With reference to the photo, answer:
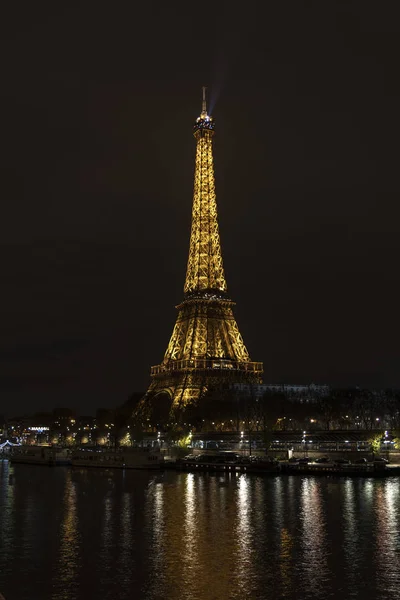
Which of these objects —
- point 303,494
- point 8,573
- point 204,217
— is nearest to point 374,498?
point 303,494

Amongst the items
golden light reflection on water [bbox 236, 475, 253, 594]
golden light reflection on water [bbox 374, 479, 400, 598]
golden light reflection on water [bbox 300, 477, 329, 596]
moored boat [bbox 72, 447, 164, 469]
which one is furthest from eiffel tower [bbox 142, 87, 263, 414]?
golden light reflection on water [bbox 374, 479, 400, 598]

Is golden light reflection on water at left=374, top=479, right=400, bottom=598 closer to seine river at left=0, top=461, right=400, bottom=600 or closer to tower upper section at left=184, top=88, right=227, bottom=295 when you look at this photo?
seine river at left=0, top=461, right=400, bottom=600

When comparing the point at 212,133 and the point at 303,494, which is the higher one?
the point at 212,133

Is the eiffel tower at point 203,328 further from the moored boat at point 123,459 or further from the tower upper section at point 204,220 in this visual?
the moored boat at point 123,459

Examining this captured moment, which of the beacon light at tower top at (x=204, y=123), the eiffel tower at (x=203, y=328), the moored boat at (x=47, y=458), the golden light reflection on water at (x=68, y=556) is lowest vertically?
the golden light reflection on water at (x=68, y=556)

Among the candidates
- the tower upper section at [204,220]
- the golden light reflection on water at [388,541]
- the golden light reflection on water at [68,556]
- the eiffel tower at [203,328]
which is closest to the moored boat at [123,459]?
the eiffel tower at [203,328]

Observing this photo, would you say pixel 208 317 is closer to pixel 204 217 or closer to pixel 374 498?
pixel 204 217

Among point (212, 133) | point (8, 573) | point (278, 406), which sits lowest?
point (8, 573)
